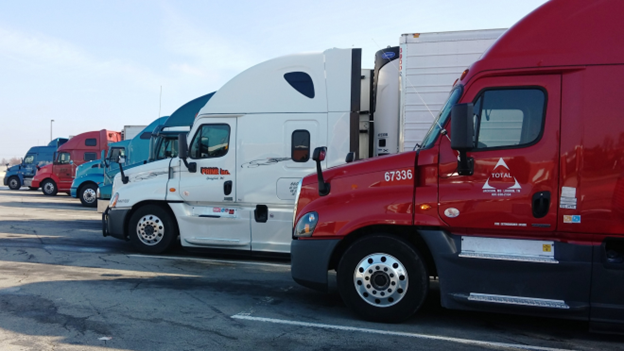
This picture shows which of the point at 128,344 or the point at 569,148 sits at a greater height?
the point at 569,148

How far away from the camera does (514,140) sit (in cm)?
485

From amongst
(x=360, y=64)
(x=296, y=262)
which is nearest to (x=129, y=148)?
(x=360, y=64)

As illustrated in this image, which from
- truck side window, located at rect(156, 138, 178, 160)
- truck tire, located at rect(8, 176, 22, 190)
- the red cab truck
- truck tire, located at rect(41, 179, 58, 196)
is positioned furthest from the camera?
truck tire, located at rect(8, 176, 22, 190)

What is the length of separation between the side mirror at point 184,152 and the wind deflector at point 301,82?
6.63 feet

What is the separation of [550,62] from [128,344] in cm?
475

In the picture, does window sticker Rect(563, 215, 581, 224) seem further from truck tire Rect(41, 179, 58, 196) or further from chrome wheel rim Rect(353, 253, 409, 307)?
truck tire Rect(41, 179, 58, 196)

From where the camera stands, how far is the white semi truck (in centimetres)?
823

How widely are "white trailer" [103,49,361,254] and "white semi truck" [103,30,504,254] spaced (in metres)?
0.02

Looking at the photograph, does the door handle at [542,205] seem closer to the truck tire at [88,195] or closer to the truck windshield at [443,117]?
the truck windshield at [443,117]

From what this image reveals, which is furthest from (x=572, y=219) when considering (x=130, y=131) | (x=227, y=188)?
(x=130, y=131)

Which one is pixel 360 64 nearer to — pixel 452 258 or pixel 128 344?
pixel 452 258

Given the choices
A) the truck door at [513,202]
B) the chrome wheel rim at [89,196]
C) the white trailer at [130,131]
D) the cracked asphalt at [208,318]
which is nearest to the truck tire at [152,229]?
the cracked asphalt at [208,318]

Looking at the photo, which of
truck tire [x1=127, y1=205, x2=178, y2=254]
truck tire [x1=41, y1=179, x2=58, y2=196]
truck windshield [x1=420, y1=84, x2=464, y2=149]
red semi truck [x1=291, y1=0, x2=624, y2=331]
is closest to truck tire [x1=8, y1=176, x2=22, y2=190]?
truck tire [x1=41, y1=179, x2=58, y2=196]

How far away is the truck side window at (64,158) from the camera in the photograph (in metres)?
23.5
